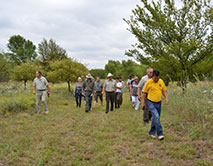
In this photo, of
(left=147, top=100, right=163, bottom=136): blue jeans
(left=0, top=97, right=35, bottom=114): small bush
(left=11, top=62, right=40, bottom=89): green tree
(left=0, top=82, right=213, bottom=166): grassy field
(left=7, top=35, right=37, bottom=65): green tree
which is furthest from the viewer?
(left=7, top=35, right=37, bottom=65): green tree

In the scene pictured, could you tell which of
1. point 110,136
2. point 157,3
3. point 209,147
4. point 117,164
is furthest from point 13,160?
point 157,3

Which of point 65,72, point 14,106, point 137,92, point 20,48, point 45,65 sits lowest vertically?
point 14,106

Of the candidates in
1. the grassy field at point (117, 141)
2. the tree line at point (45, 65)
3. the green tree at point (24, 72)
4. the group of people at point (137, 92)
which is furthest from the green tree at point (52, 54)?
the grassy field at point (117, 141)

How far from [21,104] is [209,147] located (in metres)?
9.30

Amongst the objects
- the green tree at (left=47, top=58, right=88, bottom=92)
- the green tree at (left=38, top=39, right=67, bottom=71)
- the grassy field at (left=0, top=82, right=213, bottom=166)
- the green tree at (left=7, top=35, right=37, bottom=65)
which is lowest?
the grassy field at (left=0, top=82, right=213, bottom=166)

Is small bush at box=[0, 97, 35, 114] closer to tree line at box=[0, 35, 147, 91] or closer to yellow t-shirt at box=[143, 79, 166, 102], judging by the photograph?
yellow t-shirt at box=[143, 79, 166, 102]

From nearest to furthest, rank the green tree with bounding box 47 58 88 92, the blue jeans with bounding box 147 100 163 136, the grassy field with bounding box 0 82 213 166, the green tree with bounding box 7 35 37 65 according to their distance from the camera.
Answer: the grassy field with bounding box 0 82 213 166
the blue jeans with bounding box 147 100 163 136
the green tree with bounding box 47 58 88 92
the green tree with bounding box 7 35 37 65

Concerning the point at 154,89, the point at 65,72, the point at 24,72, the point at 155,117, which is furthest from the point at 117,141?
the point at 24,72

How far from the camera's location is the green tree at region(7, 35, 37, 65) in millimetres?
54906

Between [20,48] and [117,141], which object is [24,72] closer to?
[117,141]

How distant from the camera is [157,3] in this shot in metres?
10.4

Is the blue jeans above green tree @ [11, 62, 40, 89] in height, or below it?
below

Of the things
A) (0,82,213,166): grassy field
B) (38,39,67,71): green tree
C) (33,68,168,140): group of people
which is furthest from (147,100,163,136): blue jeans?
(38,39,67,71): green tree

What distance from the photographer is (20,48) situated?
2178 inches
